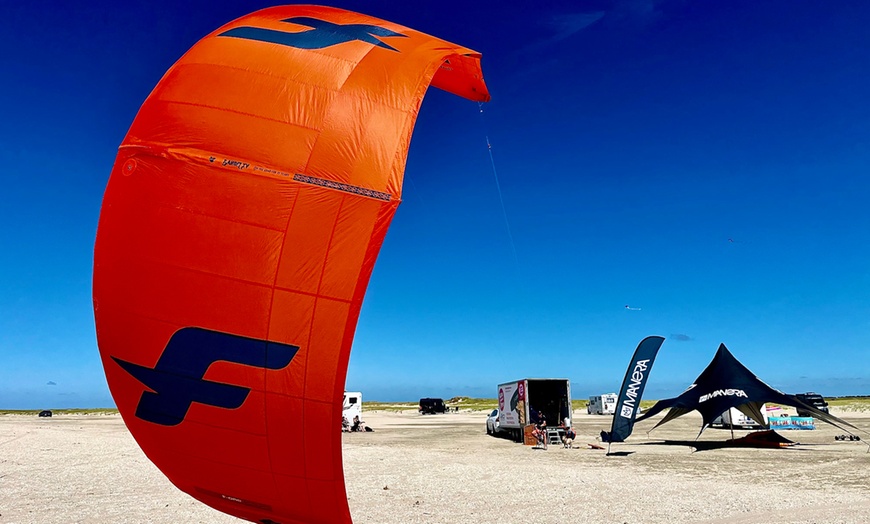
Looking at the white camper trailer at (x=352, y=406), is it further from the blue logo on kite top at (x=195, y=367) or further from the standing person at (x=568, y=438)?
the blue logo on kite top at (x=195, y=367)

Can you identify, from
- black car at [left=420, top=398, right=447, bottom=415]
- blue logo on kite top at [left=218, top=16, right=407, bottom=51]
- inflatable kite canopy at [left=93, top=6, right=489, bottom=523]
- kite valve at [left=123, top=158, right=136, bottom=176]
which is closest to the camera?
inflatable kite canopy at [left=93, top=6, right=489, bottom=523]

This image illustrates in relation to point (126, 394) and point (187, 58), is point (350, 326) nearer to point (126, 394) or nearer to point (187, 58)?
point (126, 394)

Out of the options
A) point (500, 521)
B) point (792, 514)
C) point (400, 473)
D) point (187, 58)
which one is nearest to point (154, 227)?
point (187, 58)

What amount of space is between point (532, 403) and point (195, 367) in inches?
1050

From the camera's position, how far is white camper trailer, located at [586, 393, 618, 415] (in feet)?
203

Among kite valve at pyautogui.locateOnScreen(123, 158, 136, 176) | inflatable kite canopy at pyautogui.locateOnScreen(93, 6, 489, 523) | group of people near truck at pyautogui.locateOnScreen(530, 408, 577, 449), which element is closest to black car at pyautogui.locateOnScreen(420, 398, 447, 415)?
group of people near truck at pyautogui.locateOnScreen(530, 408, 577, 449)

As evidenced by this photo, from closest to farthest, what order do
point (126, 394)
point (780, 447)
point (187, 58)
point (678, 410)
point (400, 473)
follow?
point (126, 394)
point (187, 58)
point (400, 473)
point (780, 447)
point (678, 410)

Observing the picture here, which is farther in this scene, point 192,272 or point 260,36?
point 260,36

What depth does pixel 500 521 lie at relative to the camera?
375 inches

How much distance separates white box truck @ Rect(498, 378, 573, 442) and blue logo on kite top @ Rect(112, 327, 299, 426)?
75.0 feet

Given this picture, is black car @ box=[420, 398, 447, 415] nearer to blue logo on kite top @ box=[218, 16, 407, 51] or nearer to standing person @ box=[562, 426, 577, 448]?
standing person @ box=[562, 426, 577, 448]

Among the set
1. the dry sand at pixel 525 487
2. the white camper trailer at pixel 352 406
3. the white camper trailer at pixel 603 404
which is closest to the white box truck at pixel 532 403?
the dry sand at pixel 525 487

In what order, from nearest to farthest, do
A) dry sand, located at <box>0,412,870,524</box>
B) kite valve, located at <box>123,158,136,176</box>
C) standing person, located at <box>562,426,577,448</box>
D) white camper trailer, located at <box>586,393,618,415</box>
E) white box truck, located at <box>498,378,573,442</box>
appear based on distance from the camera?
1. kite valve, located at <box>123,158,136,176</box>
2. dry sand, located at <box>0,412,870,524</box>
3. standing person, located at <box>562,426,577,448</box>
4. white box truck, located at <box>498,378,573,442</box>
5. white camper trailer, located at <box>586,393,618,415</box>

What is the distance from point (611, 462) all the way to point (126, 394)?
53.8ft
